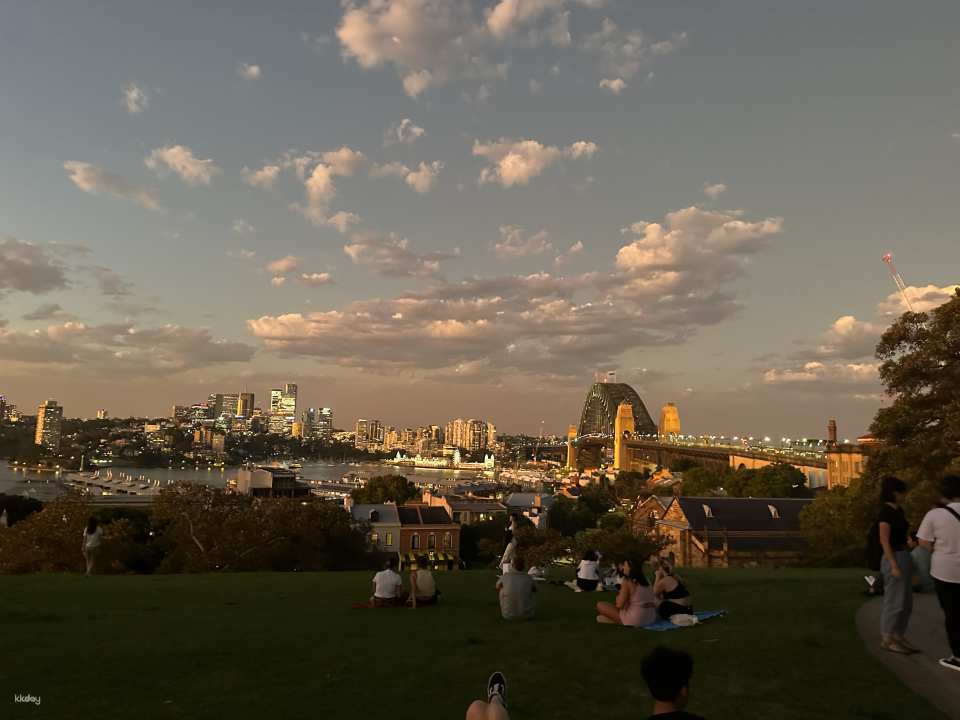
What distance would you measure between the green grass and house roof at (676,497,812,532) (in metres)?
41.2

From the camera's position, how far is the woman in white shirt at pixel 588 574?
1562 centimetres

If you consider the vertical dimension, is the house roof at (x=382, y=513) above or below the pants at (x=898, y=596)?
below

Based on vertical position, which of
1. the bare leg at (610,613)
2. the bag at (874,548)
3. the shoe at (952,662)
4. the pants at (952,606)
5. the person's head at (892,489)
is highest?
the person's head at (892,489)

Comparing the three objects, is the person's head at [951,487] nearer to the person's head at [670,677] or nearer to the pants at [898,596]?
the pants at [898,596]

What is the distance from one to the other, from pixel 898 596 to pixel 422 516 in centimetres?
5841

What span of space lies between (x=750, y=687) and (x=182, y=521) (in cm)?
3006

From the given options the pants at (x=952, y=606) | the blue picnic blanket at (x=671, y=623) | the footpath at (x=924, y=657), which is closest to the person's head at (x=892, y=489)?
the pants at (x=952, y=606)

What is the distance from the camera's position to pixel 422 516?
210ft

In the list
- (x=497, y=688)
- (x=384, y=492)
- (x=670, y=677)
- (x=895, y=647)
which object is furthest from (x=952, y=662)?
(x=384, y=492)

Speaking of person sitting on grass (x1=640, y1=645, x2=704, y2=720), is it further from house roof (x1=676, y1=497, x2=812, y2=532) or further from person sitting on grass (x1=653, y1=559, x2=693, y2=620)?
house roof (x1=676, y1=497, x2=812, y2=532)

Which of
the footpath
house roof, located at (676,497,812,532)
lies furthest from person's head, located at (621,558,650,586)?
house roof, located at (676,497,812,532)

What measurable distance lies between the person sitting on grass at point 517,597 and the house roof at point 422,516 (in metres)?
52.5

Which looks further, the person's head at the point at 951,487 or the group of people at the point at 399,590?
Answer: the group of people at the point at 399,590

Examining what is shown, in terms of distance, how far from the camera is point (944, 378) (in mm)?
23094
